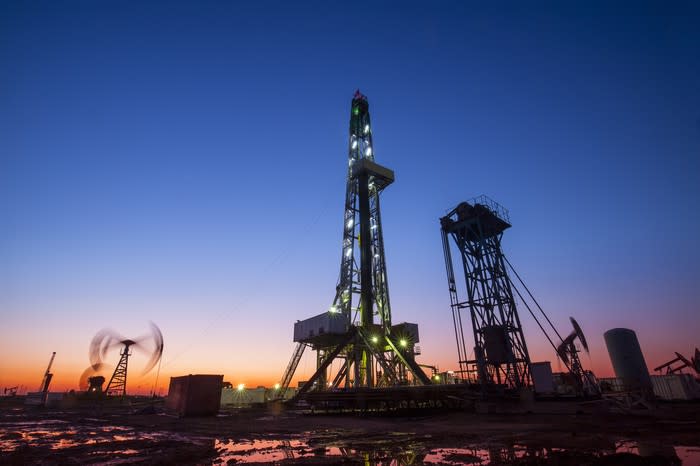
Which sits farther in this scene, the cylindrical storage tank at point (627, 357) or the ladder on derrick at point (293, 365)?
the ladder on derrick at point (293, 365)

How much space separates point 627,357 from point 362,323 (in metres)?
18.3

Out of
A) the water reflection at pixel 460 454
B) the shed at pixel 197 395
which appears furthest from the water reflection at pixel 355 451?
the shed at pixel 197 395

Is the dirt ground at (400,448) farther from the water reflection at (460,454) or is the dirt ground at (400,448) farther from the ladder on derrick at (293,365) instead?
the ladder on derrick at (293,365)

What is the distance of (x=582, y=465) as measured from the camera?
17.4 feet

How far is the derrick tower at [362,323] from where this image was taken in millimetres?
26672

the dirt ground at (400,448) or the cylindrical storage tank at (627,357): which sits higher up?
the cylindrical storage tank at (627,357)

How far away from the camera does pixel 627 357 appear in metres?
21.6

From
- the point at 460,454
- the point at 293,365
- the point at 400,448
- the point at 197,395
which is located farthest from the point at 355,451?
the point at 293,365

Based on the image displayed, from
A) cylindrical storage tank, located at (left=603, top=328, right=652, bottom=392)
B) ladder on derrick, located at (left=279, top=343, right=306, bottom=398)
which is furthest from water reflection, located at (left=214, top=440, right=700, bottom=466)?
ladder on derrick, located at (left=279, top=343, right=306, bottom=398)

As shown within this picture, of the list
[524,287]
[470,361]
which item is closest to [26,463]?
[470,361]

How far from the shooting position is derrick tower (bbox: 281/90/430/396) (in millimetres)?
26672

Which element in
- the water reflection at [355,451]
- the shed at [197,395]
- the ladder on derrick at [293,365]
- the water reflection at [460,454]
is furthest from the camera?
the ladder on derrick at [293,365]

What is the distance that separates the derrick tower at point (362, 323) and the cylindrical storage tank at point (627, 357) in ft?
40.9

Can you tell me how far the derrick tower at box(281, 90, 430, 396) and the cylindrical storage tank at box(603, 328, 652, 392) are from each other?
12465 mm
